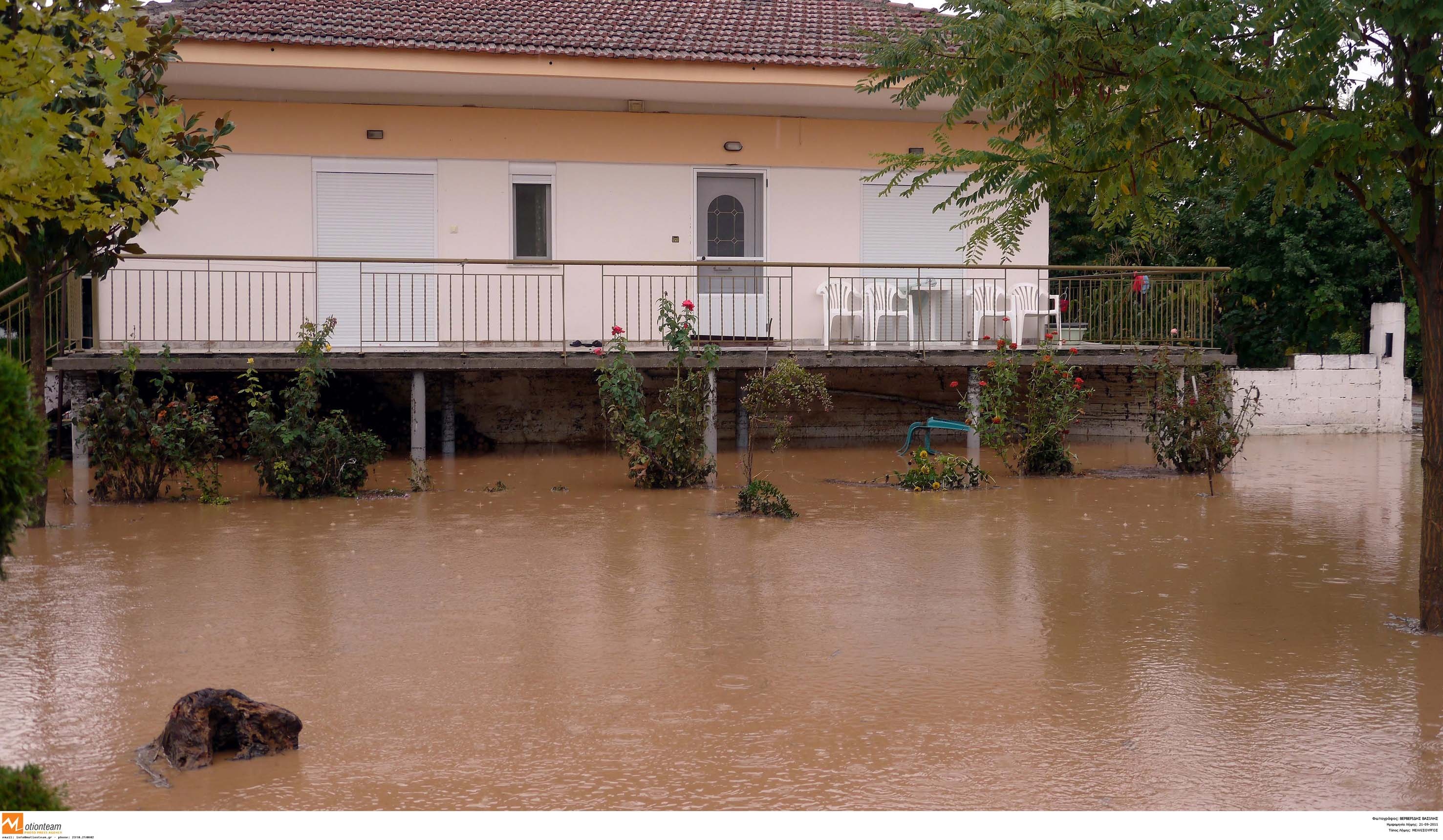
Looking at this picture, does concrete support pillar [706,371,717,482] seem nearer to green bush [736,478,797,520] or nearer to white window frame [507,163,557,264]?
green bush [736,478,797,520]

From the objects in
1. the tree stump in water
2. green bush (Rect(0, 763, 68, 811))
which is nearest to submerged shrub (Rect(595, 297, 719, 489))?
the tree stump in water

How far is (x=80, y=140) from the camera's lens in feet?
22.6

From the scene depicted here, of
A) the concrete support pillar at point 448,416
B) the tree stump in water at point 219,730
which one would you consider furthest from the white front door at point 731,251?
the tree stump in water at point 219,730

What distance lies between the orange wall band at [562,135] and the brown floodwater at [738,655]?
5.42 metres

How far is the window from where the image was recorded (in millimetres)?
15328

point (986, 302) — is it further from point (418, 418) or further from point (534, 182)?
point (418, 418)

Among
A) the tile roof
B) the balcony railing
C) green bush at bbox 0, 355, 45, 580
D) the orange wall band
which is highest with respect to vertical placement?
the tile roof

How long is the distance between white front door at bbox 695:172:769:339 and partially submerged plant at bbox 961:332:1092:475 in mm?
3015

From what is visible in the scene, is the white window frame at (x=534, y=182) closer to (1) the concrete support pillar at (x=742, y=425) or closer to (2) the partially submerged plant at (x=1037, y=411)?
(1) the concrete support pillar at (x=742, y=425)

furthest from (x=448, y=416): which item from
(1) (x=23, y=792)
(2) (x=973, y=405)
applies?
(1) (x=23, y=792)

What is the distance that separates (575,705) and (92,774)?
1.82 m

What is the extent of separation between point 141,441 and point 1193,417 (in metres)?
9.92

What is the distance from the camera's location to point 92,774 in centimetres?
459

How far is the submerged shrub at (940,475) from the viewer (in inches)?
485
